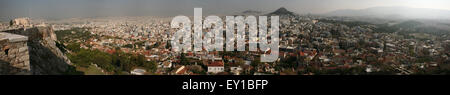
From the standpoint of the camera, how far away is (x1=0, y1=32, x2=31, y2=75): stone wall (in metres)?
1.72

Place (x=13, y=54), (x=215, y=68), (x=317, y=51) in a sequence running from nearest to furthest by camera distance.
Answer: (x=13, y=54) < (x=215, y=68) < (x=317, y=51)

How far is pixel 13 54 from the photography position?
1.77 metres

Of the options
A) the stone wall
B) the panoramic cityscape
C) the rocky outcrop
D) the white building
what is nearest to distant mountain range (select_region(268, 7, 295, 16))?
the panoramic cityscape

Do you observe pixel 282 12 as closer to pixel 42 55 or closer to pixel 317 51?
pixel 317 51

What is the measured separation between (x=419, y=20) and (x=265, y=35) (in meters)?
5.56

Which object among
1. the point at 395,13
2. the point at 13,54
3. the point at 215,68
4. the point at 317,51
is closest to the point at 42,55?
the point at 13,54

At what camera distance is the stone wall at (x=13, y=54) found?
1724 mm

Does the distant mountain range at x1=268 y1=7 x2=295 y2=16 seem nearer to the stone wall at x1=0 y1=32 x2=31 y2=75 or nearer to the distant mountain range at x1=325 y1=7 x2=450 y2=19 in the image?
the distant mountain range at x1=325 y1=7 x2=450 y2=19

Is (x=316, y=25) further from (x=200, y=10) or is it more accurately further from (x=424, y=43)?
(x=200, y=10)

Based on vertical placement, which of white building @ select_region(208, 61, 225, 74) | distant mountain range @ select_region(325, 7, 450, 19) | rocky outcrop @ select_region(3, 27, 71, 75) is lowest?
white building @ select_region(208, 61, 225, 74)

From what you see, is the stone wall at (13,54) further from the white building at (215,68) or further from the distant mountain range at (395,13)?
the distant mountain range at (395,13)

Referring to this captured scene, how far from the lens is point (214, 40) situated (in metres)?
10.7
